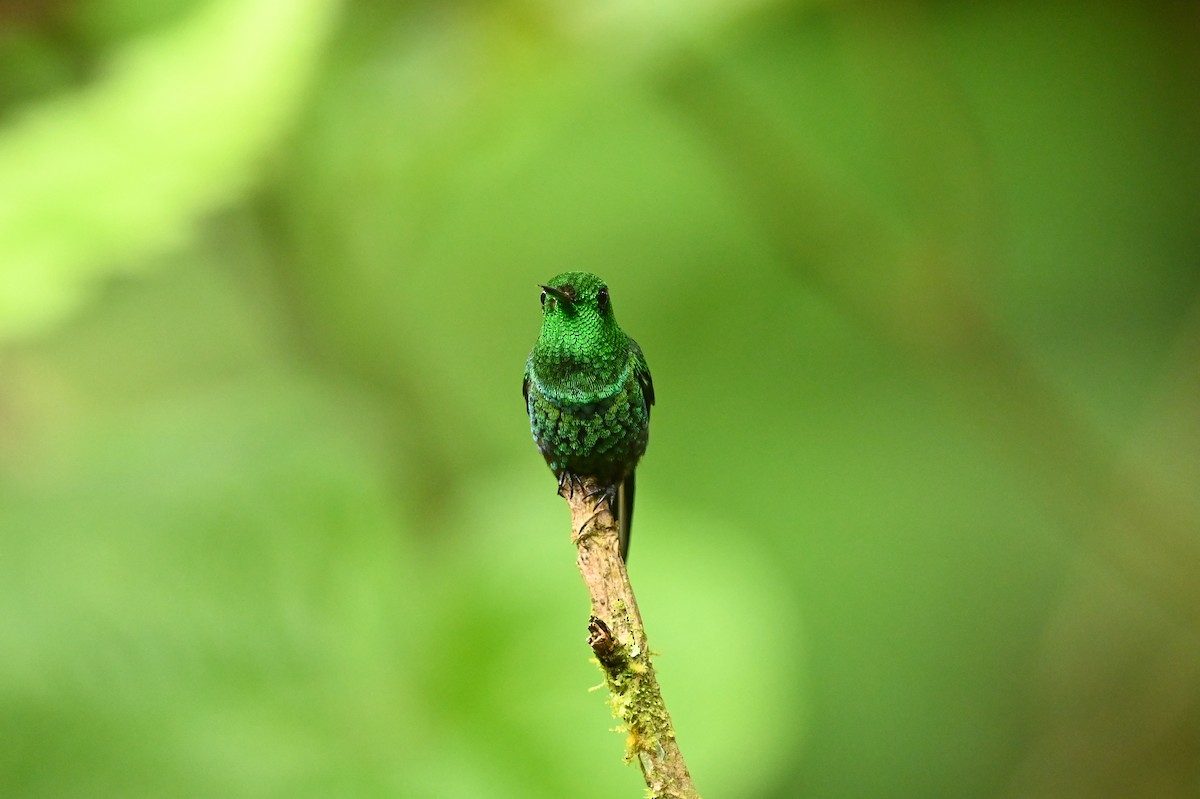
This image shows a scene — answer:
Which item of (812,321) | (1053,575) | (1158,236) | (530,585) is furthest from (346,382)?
(1158,236)

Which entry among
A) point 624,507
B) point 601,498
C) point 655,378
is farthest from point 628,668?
point 655,378

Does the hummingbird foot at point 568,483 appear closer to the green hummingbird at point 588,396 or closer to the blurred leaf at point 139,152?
the green hummingbird at point 588,396

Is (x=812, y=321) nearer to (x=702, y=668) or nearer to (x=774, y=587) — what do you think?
(x=774, y=587)

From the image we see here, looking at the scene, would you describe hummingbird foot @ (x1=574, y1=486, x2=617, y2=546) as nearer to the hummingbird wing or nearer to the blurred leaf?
the hummingbird wing

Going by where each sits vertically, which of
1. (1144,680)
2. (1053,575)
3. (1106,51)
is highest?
(1106,51)

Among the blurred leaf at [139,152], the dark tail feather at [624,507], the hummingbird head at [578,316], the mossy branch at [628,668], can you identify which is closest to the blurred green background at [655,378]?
the blurred leaf at [139,152]

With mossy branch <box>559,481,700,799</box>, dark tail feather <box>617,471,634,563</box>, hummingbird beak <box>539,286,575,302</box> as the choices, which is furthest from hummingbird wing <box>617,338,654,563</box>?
hummingbird beak <box>539,286,575,302</box>

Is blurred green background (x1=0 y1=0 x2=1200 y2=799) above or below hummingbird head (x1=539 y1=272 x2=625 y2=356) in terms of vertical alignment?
above

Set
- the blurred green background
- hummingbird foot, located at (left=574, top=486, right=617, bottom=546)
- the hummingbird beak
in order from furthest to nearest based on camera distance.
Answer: the blurred green background → hummingbird foot, located at (left=574, top=486, right=617, bottom=546) → the hummingbird beak
